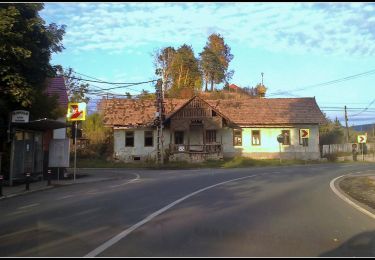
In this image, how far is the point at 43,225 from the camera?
11281mm

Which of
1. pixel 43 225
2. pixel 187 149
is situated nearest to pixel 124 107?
pixel 187 149

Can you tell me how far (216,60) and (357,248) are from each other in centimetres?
7524

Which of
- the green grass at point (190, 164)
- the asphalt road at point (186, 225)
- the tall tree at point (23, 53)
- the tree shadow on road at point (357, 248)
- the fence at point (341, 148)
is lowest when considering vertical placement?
the tree shadow on road at point (357, 248)

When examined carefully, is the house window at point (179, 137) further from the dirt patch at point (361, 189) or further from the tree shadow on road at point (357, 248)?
the tree shadow on road at point (357, 248)

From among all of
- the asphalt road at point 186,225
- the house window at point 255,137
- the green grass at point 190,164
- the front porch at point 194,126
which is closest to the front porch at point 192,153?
the front porch at point 194,126

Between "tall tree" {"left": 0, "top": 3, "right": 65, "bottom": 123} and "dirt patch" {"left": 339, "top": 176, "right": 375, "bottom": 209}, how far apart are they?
13.4 meters

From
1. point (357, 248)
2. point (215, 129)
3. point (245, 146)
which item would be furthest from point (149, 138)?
point (357, 248)

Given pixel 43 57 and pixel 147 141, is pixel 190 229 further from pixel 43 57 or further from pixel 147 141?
pixel 147 141

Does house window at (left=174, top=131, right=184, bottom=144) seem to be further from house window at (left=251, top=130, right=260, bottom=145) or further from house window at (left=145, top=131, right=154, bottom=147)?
house window at (left=251, top=130, right=260, bottom=145)

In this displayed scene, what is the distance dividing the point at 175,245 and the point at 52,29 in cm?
1796

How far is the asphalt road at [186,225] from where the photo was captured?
865 cm

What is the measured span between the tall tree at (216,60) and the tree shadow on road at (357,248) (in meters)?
72.5

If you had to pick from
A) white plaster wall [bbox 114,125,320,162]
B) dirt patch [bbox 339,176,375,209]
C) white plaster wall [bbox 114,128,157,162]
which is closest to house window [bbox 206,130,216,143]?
white plaster wall [bbox 114,125,320,162]

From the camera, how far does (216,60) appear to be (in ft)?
272
